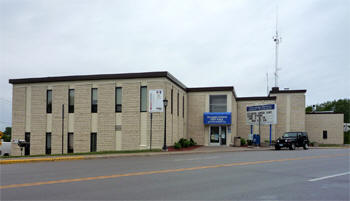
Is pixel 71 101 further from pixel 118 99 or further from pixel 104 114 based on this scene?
pixel 118 99

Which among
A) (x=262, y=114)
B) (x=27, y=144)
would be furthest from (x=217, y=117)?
(x=27, y=144)

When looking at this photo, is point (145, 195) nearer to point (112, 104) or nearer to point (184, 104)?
point (112, 104)

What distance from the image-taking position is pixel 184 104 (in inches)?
1356

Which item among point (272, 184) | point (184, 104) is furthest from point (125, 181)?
point (184, 104)

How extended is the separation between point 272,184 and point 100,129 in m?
21.2

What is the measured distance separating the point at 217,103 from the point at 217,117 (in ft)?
6.74

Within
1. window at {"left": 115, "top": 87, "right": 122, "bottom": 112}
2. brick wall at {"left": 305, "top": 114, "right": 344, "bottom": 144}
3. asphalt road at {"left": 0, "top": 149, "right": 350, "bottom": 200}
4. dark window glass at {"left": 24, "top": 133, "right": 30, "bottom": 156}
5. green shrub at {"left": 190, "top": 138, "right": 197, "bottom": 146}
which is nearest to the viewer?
asphalt road at {"left": 0, "top": 149, "right": 350, "bottom": 200}

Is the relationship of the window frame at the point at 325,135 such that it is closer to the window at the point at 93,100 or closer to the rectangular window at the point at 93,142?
the rectangular window at the point at 93,142

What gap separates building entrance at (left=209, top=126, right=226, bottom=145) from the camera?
3438 centimetres

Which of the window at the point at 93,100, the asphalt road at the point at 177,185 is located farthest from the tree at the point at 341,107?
the asphalt road at the point at 177,185

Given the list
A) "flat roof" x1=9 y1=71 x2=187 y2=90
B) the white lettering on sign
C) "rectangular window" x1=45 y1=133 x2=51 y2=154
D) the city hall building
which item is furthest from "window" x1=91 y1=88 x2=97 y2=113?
the white lettering on sign

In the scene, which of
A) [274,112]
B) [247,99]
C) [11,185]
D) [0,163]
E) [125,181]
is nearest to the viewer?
Answer: [11,185]

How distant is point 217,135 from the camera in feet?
114

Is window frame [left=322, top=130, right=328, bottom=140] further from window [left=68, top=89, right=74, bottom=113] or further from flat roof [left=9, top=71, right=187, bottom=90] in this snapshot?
window [left=68, top=89, right=74, bottom=113]
